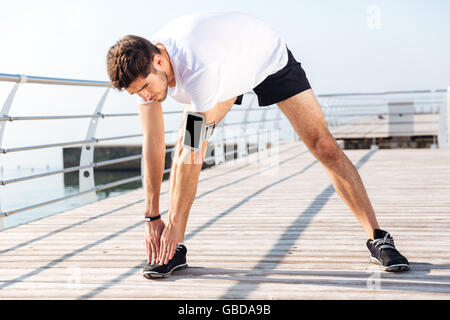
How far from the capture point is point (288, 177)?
4.79 metres

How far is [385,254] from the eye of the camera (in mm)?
1722

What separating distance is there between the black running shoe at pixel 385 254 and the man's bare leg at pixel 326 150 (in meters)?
0.04

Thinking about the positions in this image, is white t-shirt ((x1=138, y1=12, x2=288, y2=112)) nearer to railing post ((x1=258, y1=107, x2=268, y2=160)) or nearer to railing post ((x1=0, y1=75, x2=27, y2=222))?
railing post ((x1=0, y1=75, x2=27, y2=222))

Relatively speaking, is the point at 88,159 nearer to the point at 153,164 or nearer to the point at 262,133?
the point at 153,164

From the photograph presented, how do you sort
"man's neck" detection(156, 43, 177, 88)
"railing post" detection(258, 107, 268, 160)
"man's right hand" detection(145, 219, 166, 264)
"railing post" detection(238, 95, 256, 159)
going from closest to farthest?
"man's neck" detection(156, 43, 177, 88)
"man's right hand" detection(145, 219, 166, 264)
"railing post" detection(238, 95, 256, 159)
"railing post" detection(258, 107, 268, 160)

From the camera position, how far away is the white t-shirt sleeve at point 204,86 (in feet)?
4.50

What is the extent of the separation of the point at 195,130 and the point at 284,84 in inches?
20.7

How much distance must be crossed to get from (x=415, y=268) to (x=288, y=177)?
305cm

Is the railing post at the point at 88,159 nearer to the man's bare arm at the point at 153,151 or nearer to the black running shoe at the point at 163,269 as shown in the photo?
the man's bare arm at the point at 153,151

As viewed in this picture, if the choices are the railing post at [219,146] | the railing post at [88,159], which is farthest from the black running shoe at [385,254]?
the railing post at [219,146]

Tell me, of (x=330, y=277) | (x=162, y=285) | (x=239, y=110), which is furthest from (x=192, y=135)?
(x=239, y=110)

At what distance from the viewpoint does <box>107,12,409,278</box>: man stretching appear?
1.39m

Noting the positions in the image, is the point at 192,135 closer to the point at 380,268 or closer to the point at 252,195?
the point at 380,268

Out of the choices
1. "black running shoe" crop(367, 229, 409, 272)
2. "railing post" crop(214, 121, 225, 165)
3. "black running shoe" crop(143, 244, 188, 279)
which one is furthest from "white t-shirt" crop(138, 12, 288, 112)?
"railing post" crop(214, 121, 225, 165)
